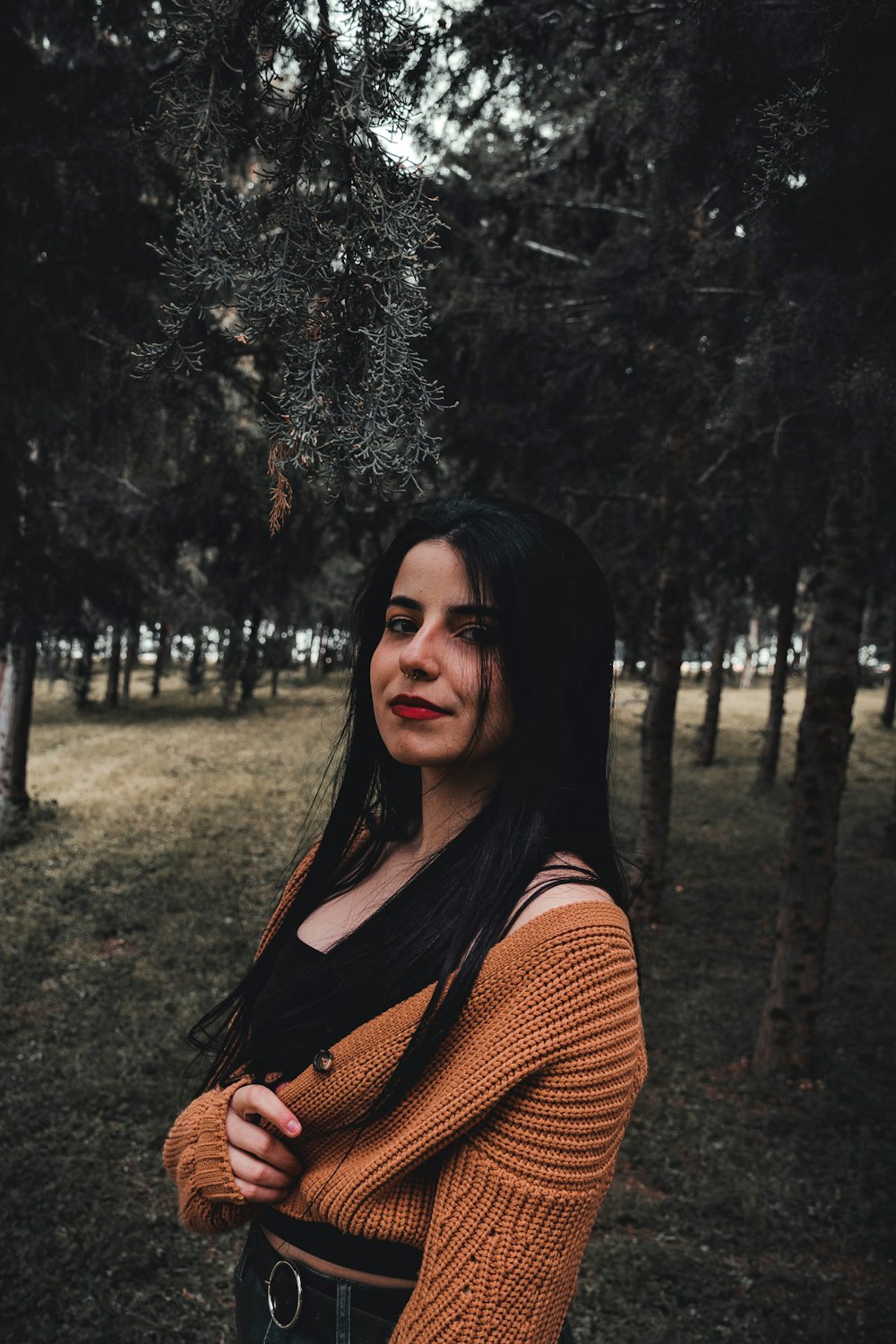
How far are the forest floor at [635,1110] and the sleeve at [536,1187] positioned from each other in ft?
5.08

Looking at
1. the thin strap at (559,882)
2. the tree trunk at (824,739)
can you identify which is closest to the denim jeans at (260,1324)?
the thin strap at (559,882)

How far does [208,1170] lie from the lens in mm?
1553

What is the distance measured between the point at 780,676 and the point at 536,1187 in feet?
47.8

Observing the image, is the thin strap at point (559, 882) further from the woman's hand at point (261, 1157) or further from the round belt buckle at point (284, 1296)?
the round belt buckle at point (284, 1296)

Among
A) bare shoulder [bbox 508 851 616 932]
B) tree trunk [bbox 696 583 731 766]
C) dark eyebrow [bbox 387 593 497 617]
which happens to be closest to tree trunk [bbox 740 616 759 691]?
tree trunk [bbox 696 583 731 766]

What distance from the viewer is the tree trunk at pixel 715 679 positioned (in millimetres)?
16312

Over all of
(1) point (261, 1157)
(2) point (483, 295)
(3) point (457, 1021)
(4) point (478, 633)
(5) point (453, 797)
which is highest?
(2) point (483, 295)

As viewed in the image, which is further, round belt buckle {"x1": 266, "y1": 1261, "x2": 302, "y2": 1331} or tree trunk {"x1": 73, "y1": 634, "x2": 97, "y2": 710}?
tree trunk {"x1": 73, "y1": 634, "x2": 97, "y2": 710}

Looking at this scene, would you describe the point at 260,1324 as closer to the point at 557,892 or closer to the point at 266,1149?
the point at 266,1149

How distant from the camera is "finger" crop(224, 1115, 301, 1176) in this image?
4.82 ft

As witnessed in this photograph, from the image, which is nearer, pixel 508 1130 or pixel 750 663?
pixel 508 1130

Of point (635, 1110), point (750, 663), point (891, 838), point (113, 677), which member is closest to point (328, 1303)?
point (635, 1110)

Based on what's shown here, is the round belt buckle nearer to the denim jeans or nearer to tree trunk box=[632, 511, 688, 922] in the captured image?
the denim jeans

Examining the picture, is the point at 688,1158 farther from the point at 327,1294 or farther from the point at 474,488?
the point at 474,488
